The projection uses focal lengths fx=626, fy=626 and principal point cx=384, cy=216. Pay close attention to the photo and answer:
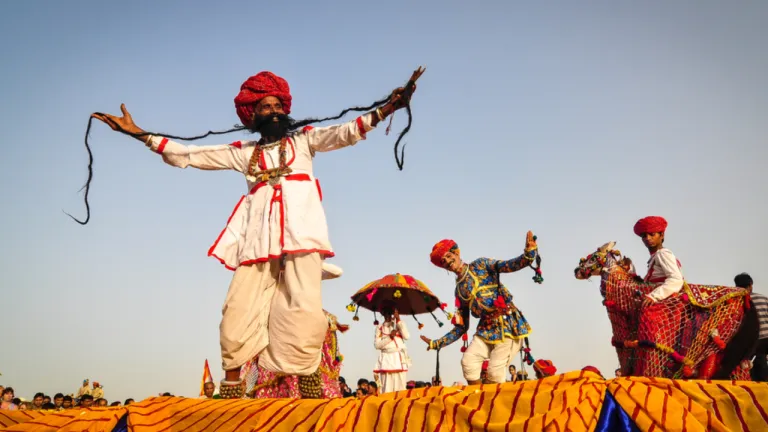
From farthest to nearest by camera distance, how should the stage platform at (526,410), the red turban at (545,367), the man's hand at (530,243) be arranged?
the man's hand at (530,243) < the red turban at (545,367) < the stage platform at (526,410)

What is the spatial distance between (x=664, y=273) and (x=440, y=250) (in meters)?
2.20

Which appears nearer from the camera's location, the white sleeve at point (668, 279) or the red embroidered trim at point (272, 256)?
the red embroidered trim at point (272, 256)

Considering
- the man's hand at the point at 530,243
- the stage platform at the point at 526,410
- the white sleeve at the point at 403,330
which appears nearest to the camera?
the stage platform at the point at 526,410

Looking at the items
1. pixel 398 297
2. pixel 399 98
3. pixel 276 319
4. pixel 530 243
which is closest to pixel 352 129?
pixel 399 98

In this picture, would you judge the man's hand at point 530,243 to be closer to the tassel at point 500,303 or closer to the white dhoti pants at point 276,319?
the tassel at point 500,303

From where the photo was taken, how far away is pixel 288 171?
4.62 metres

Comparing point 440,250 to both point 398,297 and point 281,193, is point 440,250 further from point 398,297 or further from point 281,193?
point 398,297

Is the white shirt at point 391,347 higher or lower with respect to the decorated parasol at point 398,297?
lower

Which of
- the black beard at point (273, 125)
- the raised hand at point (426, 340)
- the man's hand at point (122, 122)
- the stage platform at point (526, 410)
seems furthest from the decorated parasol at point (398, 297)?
the stage platform at point (526, 410)

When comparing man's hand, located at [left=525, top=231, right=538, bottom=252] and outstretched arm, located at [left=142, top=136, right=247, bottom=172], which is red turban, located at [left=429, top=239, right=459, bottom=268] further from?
outstretched arm, located at [left=142, top=136, right=247, bottom=172]

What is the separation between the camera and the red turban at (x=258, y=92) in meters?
4.82

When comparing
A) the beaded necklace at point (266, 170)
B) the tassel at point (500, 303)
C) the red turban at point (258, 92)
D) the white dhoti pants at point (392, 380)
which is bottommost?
the white dhoti pants at point (392, 380)

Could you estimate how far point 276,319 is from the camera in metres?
4.37

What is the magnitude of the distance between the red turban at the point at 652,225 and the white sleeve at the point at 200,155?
13.1ft
